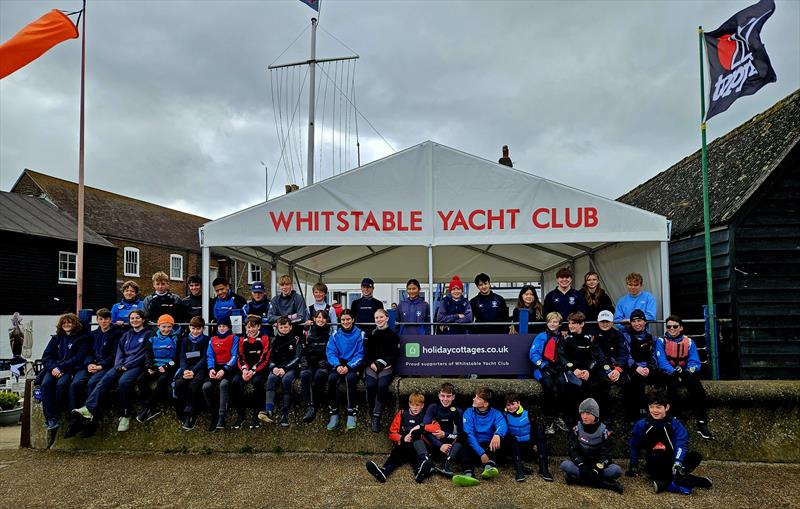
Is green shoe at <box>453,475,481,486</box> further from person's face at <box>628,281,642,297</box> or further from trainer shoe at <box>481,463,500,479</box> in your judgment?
person's face at <box>628,281,642,297</box>

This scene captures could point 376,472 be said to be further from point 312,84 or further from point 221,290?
point 312,84

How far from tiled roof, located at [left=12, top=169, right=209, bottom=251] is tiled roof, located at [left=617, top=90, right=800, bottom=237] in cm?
2184

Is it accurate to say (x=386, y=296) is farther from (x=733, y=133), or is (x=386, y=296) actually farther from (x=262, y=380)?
(x=262, y=380)

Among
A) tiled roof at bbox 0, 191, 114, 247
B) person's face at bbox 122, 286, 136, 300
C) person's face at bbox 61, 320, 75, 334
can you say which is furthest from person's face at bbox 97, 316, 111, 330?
tiled roof at bbox 0, 191, 114, 247

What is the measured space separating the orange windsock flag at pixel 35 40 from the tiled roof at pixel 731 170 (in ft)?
33.6

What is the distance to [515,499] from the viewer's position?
213 inches

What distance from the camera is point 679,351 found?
6461 millimetres

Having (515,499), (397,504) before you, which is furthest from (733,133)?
(397,504)

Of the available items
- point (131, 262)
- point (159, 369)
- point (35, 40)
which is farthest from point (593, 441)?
point (131, 262)

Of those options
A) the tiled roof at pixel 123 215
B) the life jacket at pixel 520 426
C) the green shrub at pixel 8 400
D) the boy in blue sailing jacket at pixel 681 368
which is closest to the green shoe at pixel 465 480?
the life jacket at pixel 520 426

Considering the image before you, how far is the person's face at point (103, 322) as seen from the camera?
7297 mm

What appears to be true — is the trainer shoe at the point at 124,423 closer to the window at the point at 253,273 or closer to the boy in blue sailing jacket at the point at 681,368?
the boy in blue sailing jacket at the point at 681,368

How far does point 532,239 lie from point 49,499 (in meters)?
6.39

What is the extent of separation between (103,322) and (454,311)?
4620 millimetres
